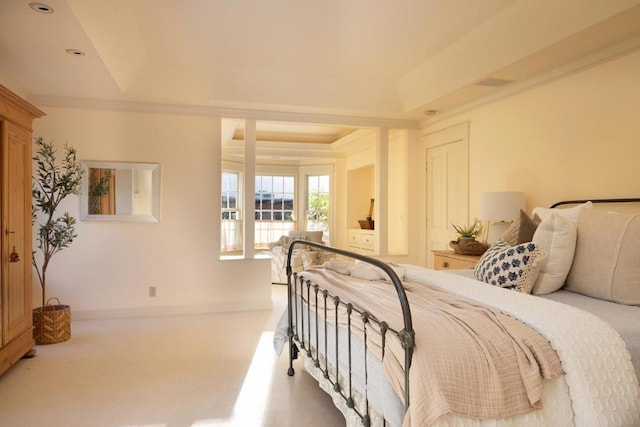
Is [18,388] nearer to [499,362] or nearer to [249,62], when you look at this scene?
[499,362]

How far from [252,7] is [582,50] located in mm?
2469

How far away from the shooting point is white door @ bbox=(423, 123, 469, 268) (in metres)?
4.70

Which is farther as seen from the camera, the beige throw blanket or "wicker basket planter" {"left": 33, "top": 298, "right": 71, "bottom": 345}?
"wicker basket planter" {"left": 33, "top": 298, "right": 71, "bottom": 345}

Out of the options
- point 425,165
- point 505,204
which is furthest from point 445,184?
point 505,204

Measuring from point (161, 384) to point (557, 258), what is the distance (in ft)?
8.67

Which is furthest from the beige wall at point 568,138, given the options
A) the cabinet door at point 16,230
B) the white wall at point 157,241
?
the cabinet door at point 16,230

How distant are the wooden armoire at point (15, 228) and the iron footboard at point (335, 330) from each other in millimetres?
1983

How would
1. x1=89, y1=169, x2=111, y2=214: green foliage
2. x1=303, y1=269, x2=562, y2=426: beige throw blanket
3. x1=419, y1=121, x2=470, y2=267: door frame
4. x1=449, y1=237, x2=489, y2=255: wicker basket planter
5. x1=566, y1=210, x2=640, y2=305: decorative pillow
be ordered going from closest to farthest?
x1=303, y1=269, x2=562, y2=426: beige throw blanket, x1=566, y1=210, x2=640, y2=305: decorative pillow, x1=449, y1=237, x2=489, y2=255: wicker basket planter, x1=89, y1=169, x2=111, y2=214: green foliage, x1=419, y1=121, x2=470, y2=267: door frame

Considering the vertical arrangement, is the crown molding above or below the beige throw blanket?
above

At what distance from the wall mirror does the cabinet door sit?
1222mm

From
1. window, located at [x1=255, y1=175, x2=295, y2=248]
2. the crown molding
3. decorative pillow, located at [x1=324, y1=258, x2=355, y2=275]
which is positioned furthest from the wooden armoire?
window, located at [x1=255, y1=175, x2=295, y2=248]

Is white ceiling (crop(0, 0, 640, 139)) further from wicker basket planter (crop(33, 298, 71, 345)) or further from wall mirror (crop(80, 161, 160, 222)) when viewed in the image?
wicker basket planter (crop(33, 298, 71, 345))

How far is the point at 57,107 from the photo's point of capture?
440cm

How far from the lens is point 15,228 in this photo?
9.96 feet
